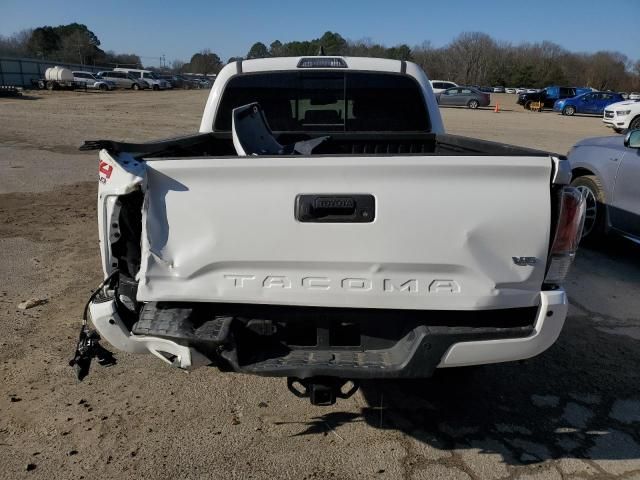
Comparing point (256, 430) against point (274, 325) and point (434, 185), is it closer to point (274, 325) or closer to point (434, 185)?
point (274, 325)

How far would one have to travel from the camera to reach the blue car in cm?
4009

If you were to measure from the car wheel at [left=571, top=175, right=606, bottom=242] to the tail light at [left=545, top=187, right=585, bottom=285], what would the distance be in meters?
4.50

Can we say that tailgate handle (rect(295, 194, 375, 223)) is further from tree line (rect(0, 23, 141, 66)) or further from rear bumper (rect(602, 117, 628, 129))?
tree line (rect(0, 23, 141, 66))

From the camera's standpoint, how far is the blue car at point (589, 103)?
132 ft

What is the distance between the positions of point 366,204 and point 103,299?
1415 mm

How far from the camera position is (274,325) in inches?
108

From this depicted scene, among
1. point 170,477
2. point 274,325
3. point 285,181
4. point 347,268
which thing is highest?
point 285,181

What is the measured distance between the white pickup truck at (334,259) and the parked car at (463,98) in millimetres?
43156

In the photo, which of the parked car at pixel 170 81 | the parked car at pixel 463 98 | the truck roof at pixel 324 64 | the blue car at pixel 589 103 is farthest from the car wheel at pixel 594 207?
the parked car at pixel 170 81

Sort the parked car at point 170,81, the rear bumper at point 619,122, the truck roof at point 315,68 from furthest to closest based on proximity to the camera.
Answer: the parked car at point 170,81, the rear bumper at point 619,122, the truck roof at point 315,68

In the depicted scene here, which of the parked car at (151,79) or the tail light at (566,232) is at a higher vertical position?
the parked car at (151,79)

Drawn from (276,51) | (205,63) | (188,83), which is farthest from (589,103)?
(205,63)

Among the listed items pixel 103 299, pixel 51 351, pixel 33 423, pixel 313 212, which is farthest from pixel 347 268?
pixel 51 351

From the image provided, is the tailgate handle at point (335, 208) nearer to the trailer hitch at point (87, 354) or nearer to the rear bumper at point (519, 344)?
the rear bumper at point (519, 344)
